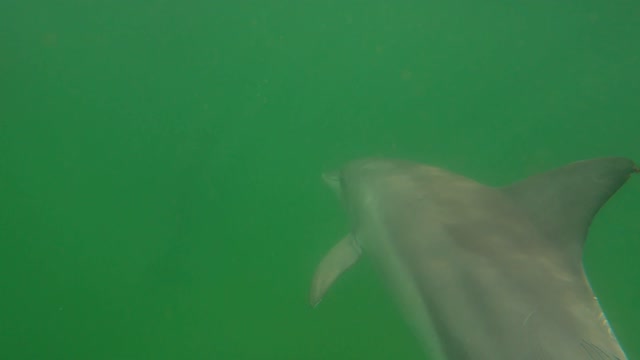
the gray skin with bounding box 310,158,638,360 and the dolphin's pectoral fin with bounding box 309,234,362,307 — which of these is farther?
the dolphin's pectoral fin with bounding box 309,234,362,307

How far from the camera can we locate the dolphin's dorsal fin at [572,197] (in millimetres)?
3178

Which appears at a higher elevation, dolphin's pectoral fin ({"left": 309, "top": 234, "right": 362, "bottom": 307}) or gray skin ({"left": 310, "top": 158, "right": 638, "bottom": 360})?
gray skin ({"left": 310, "top": 158, "right": 638, "bottom": 360})

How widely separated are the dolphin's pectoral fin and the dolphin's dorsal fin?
7.45 feet

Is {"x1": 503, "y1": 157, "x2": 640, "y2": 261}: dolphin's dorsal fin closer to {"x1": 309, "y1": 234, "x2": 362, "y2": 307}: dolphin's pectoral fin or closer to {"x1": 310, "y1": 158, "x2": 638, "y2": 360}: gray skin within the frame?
{"x1": 310, "y1": 158, "x2": 638, "y2": 360}: gray skin

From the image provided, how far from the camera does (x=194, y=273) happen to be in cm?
908

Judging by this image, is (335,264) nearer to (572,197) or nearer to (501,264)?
(501,264)

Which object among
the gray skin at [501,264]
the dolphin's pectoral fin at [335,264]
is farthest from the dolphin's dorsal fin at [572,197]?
the dolphin's pectoral fin at [335,264]

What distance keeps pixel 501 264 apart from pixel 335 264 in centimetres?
262

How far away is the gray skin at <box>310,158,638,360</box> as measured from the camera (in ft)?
8.90

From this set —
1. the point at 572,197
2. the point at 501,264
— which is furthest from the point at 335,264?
the point at 572,197

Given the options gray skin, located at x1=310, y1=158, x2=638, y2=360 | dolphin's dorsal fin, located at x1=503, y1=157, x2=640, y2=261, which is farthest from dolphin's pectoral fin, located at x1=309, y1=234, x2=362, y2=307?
dolphin's dorsal fin, located at x1=503, y1=157, x2=640, y2=261

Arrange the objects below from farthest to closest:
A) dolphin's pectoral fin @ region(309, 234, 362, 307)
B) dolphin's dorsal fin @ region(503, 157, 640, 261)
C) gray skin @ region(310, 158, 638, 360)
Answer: dolphin's pectoral fin @ region(309, 234, 362, 307)
dolphin's dorsal fin @ region(503, 157, 640, 261)
gray skin @ region(310, 158, 638, 360)

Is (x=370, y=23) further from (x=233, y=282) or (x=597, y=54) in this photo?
(x=233, y=282)

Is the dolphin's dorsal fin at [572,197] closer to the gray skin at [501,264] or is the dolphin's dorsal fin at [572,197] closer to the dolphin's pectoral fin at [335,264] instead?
the gray skin at [501,264]
